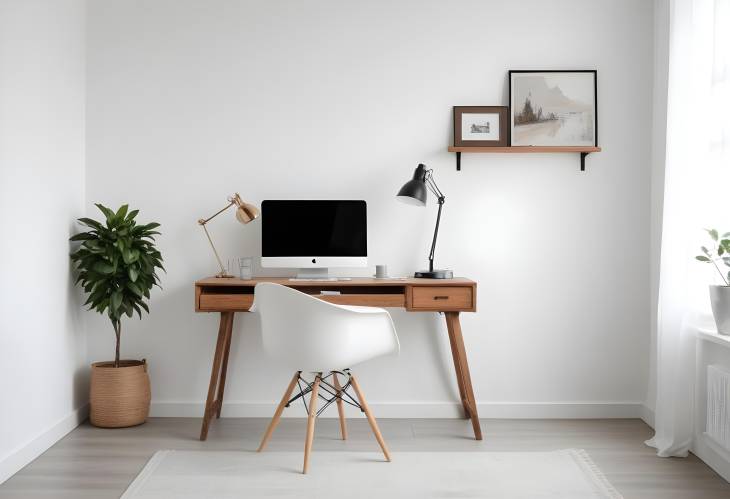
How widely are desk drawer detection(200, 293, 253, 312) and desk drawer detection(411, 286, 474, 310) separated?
0.81m

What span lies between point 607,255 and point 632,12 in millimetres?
1349

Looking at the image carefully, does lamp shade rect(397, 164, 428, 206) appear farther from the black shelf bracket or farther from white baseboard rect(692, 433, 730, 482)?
white baseboard rect(692, 433, 730, 482)

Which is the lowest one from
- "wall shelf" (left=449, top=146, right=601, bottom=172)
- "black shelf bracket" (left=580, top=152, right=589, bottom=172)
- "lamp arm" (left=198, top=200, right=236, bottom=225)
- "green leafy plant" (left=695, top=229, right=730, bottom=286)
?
"green leafy plant" (left=695, top=229, right=730, bottom=286)

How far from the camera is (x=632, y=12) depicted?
12.2 ft

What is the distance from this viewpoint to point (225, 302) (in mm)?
3271

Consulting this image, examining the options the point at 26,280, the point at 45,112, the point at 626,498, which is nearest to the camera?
the point at 626,498

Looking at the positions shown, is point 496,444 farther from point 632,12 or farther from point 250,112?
point 632,12

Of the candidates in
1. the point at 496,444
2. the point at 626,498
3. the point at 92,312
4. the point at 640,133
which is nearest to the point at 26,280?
the point at 92,312

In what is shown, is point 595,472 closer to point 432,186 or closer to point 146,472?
point 432,186

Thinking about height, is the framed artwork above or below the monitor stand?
above

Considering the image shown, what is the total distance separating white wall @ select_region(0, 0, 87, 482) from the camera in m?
2.84

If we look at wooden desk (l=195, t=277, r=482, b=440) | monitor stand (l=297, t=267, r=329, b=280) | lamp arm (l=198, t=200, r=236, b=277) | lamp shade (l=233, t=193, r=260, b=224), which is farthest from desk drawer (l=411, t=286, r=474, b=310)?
lamp arm (l=198, t=200, r=236, b=277)

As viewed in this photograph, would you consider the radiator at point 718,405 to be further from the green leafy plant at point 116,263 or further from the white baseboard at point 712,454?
the green leafy plant at point 116,263

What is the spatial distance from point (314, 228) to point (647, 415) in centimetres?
205
